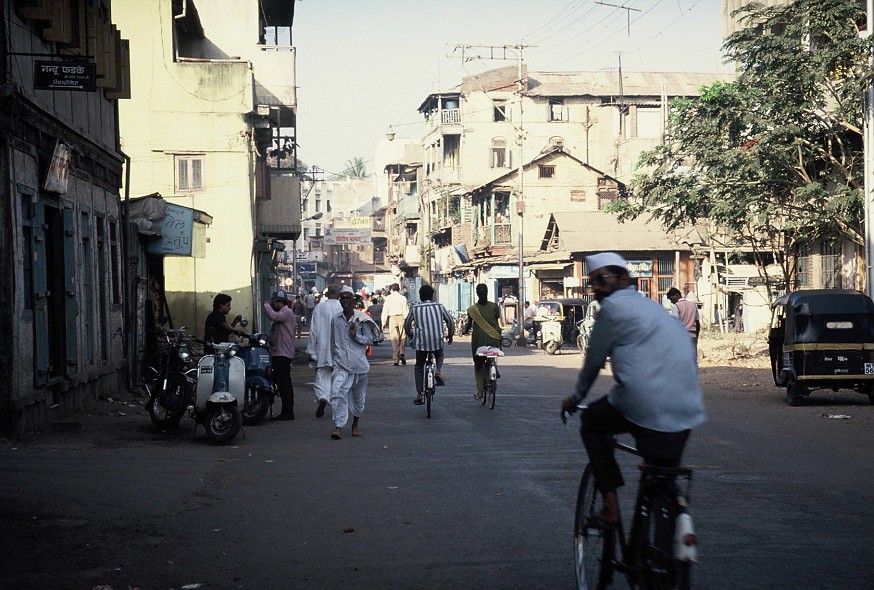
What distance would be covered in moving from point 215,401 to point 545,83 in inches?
2449

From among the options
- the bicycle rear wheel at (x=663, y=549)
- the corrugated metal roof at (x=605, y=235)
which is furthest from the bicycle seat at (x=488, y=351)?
the corrugated metal roof at (x=605, y=235)

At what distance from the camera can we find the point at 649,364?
5.58m

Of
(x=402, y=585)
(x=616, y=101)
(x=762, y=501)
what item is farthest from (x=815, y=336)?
(x=616, y=101)

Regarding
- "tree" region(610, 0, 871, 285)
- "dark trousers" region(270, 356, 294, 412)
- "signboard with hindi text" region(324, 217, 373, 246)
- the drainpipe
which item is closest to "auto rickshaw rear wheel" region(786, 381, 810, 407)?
"tree" region(610, 0, 871, 285)

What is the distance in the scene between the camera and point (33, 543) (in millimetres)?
7684

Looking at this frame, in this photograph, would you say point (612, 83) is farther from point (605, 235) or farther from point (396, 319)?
point (396, 319)

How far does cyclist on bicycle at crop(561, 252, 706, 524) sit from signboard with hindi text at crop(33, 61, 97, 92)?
954 centimetres

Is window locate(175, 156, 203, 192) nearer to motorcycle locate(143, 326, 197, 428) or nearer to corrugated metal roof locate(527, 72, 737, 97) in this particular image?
motorcycle locate(143, 326, 197, 428)

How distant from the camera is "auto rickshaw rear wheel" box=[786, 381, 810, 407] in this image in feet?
59.5

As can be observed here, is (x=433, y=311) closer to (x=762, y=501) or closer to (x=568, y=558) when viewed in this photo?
(x=762, y=501)

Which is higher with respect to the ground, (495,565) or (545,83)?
(545,83)

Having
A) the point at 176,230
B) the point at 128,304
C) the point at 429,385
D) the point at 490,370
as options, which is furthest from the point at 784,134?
the point at 128,304

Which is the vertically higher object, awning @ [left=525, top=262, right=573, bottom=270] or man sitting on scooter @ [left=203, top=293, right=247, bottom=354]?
awning @ [left=525, top=262, right=573, bottom=270]

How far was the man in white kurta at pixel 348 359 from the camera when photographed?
14.2 metres
